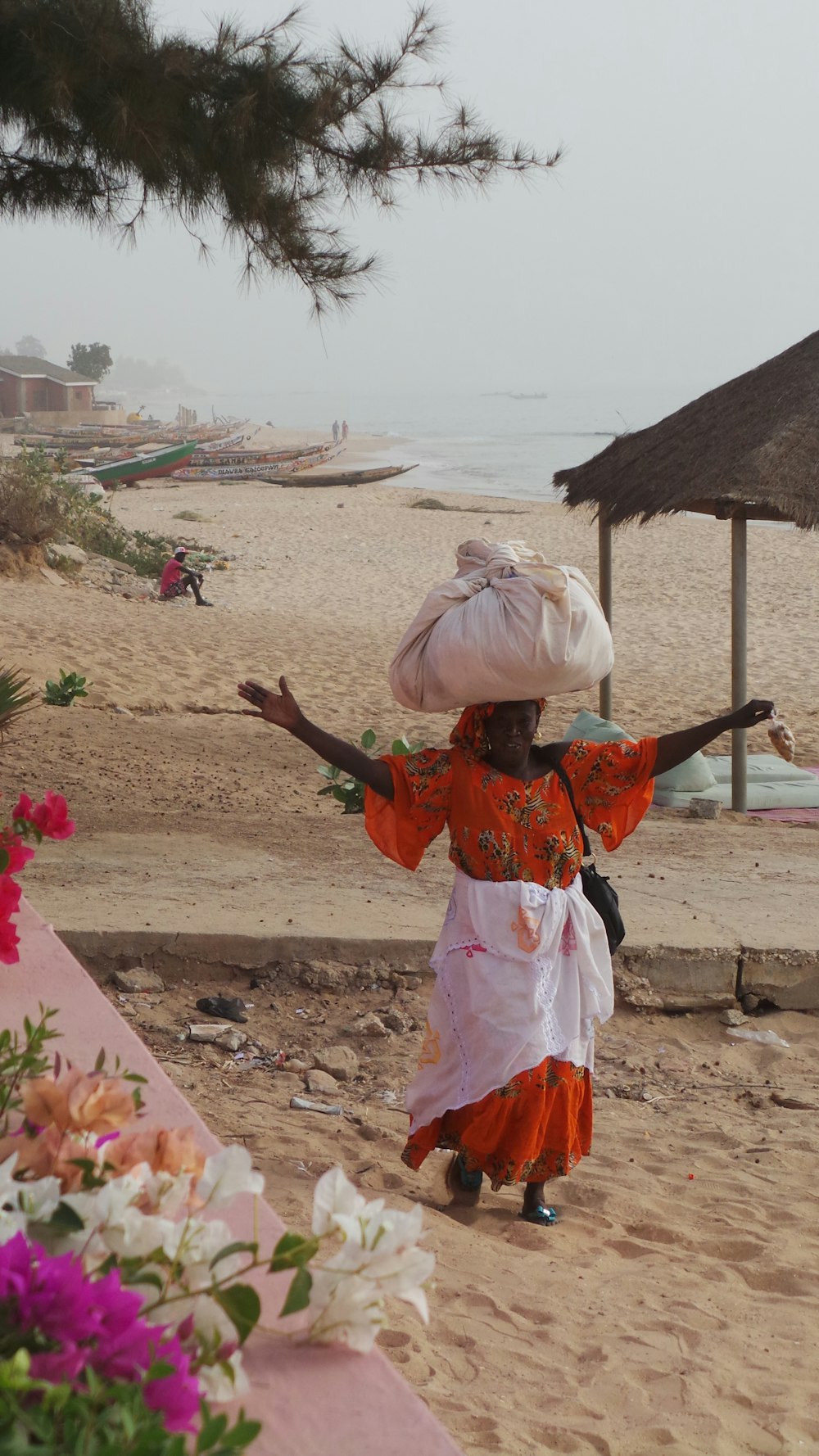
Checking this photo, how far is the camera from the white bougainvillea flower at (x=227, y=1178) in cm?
125

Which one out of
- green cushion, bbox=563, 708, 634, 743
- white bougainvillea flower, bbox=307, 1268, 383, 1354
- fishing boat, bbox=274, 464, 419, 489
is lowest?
green cushion, bbox=563, 708, 634, 743

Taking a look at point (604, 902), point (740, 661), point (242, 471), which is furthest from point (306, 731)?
point (242, 471)

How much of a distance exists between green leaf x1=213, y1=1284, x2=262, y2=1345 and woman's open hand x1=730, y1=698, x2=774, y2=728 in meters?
2.29

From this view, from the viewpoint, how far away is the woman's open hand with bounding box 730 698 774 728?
10.5 ft

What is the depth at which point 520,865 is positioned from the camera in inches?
126

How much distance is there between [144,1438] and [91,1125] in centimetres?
36

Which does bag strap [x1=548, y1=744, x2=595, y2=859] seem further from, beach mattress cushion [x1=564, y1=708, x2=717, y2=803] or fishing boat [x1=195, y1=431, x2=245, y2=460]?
fishing boat [x1=195, y1=431, x2=245, y2=460]

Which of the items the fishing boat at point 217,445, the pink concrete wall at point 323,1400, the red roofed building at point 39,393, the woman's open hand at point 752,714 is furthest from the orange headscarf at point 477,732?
the red roofed building at point 39,393

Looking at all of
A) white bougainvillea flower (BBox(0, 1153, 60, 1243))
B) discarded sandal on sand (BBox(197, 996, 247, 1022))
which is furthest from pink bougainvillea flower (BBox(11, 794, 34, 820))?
discarded sandal on sand (BBox(197, 996, 247, 1022))

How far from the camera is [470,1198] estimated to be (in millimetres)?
3475

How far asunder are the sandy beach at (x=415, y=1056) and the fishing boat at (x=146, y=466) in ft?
89.7

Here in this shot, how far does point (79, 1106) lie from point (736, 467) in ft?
23.9

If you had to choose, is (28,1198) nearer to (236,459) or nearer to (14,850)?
(14,850)

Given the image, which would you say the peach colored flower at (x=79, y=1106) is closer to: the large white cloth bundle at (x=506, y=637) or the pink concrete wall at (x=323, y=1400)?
the pink concrete wall at (x=323, y=1400)
